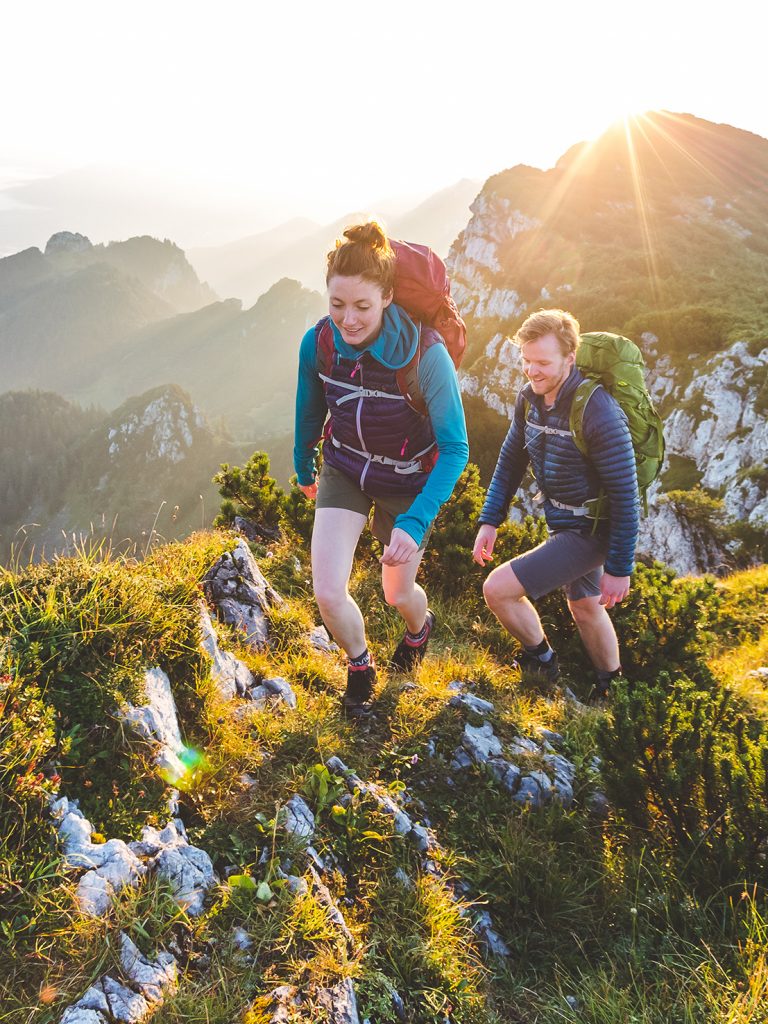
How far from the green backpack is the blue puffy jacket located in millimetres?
64

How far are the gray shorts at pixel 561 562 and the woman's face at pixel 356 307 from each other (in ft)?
6.76

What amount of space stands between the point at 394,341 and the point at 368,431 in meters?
0.59

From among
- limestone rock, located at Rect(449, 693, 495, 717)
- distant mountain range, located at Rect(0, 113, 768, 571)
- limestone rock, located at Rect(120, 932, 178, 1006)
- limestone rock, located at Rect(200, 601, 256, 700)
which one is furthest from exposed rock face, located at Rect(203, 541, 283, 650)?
distant mountain range, located at Rect(0, 113, 768, 571)

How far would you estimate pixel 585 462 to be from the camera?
3.87 m

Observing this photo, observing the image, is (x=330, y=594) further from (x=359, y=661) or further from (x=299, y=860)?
(x=299, y=860)

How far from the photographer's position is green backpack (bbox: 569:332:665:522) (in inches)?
147

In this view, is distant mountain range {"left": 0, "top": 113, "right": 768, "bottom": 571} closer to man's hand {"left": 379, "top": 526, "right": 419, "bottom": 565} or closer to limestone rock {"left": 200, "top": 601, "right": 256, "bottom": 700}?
man's hand {"left": 379, "top": 526, "right": 419, "bottom": 565}

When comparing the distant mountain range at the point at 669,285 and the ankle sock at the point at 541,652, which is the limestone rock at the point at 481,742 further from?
the distant mountain range at the point at 669,285

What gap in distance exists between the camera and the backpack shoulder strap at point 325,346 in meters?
3.45

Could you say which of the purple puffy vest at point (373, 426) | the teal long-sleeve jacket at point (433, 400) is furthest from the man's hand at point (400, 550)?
the purple puffy vest at point (373, 426)

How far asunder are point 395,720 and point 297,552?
2993mm

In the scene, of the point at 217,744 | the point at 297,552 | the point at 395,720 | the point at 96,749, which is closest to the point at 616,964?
the point at 395,720

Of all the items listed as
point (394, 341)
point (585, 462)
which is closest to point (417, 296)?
point (394, 341)

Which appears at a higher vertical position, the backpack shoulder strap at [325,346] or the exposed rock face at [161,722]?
the backpack shoulder strap at [325,346]
